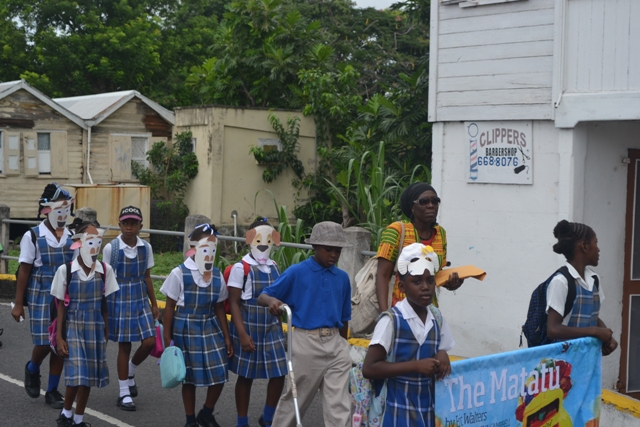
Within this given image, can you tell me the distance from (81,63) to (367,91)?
14376 millimetres

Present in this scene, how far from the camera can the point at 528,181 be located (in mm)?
8133

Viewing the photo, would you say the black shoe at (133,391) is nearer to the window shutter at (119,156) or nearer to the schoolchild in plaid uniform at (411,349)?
the schoolchild in plaid uniform at (411,349)

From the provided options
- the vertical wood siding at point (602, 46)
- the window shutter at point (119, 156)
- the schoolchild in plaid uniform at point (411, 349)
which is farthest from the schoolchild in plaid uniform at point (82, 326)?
the window shutter at point (119, 156)

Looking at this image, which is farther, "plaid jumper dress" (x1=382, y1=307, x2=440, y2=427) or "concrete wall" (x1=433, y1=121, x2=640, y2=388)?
"concrete wall" (x1=433, y1=121, x2=640, y2=388)

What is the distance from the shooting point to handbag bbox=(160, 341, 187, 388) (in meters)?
6.48

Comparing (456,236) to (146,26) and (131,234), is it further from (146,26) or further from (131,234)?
(146,26)

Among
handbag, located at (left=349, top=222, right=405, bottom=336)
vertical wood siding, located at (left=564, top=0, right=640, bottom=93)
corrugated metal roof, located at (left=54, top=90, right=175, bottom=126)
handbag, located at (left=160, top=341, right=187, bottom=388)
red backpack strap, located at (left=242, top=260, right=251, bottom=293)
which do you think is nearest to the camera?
handbag, located at (left=349, top=222, right=405, bottom=336)

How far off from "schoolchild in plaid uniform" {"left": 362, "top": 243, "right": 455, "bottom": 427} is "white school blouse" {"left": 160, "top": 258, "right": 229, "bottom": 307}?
8.20 feet

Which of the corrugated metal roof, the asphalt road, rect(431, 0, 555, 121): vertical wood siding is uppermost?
the corrugated metal roof

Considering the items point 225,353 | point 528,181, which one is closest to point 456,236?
point 528,181

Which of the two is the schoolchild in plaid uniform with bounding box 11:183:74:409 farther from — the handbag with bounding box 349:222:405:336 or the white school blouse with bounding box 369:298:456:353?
the white school blouse with bounding box 369:298:456:353

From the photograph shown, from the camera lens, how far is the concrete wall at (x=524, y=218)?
7953 mm

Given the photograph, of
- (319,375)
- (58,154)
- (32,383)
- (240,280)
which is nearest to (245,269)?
(240,280)

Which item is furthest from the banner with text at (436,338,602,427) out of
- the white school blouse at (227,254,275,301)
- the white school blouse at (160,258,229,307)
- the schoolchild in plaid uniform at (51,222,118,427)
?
the schoolchild in plaid uniform at (51,222,118,427)
